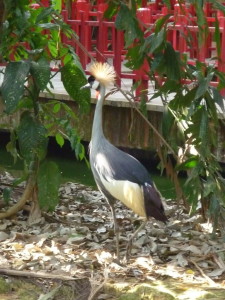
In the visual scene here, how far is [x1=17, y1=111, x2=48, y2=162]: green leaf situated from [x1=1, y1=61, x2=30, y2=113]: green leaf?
0.35 m

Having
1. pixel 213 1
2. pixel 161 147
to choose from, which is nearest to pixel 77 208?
pixel 161 147

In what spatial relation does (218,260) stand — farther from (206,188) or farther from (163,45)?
(163,45)

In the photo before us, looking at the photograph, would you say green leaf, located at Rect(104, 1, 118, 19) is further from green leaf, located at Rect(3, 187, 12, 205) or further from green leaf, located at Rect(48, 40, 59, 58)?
green leaf, located at Rect(3, 187, 12, 205)

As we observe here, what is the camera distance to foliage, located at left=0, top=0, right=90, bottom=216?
18.4 feet

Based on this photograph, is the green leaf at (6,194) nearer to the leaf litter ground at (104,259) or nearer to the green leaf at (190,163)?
the leaf litter ground at (104,259)

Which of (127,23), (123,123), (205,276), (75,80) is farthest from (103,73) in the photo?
(123,123)

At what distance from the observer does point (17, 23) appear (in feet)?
19.5

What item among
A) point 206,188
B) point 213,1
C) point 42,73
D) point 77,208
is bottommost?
point 77,208

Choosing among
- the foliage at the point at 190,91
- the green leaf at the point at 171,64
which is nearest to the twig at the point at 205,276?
the foliage at the point at 190,91

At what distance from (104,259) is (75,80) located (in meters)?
1.35

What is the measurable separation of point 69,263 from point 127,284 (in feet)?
1.74

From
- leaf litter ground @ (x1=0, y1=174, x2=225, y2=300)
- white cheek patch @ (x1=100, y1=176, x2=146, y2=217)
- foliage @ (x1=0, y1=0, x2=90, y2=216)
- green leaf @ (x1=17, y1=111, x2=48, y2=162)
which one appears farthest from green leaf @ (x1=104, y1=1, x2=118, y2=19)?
leaf litter ground @ (x1=0, y1=174, x2=225, y2=300)

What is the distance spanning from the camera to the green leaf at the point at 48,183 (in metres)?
6.23

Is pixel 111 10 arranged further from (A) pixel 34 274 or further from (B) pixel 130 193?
(A) pixel 34 274
